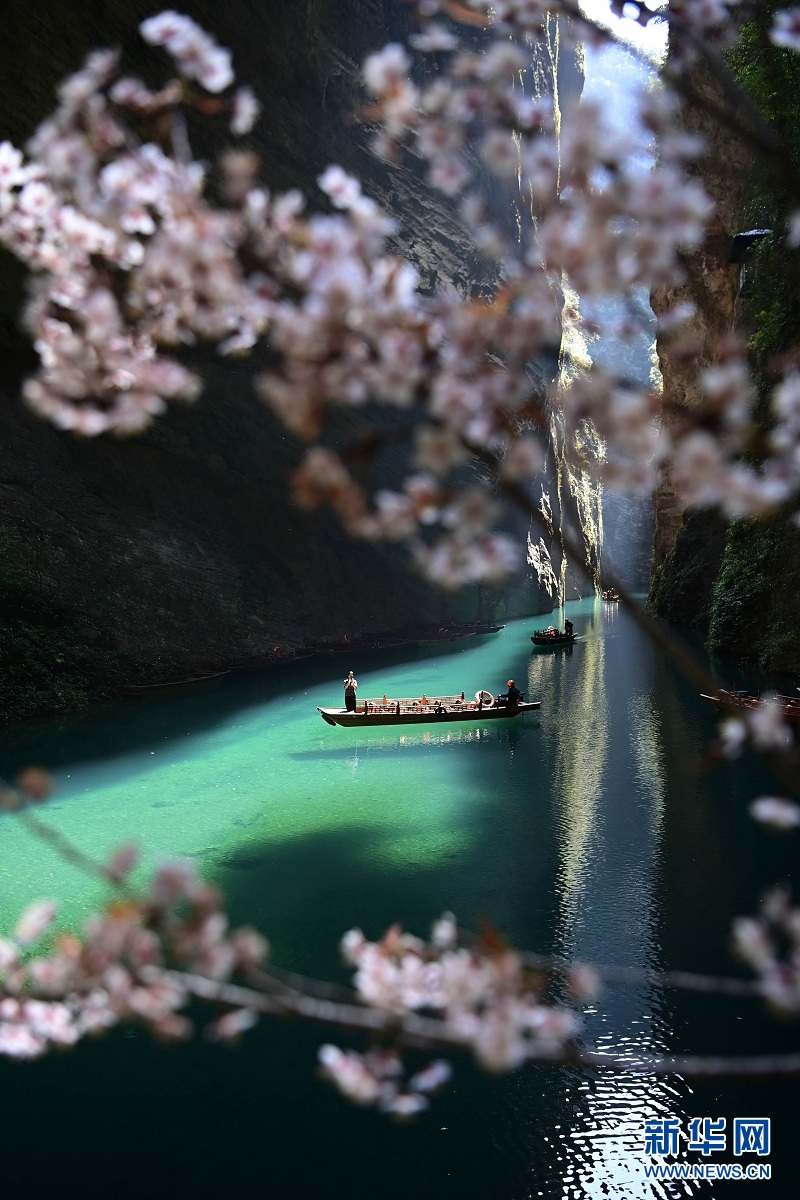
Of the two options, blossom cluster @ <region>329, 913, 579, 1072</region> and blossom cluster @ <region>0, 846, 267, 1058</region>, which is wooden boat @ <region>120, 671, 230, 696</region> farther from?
blossom cluster @ <region>329, 913, 579, 1072</region>

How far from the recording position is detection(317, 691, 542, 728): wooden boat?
18906mm

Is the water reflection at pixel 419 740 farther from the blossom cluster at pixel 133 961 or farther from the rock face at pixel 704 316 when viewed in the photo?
the rock face at pixel 704 316

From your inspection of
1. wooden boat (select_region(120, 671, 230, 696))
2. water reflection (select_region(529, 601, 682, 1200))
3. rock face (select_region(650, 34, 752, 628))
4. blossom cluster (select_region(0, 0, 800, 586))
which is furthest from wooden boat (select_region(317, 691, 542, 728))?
rock face (select_region(650, 34, 752, 628))

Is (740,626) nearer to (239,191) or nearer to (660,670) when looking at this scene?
(660,670)

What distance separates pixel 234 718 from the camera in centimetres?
2130

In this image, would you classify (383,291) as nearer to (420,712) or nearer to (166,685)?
(420,712)

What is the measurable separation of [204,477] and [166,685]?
1165 cm

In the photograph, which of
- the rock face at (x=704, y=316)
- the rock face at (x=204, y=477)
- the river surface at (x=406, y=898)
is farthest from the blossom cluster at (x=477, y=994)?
the rock face at (x=704, y=316)

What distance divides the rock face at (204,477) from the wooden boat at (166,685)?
1.84 ft

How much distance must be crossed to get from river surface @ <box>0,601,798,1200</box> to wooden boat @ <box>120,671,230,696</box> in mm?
1112

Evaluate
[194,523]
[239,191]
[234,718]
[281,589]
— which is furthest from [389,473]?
[239,191]

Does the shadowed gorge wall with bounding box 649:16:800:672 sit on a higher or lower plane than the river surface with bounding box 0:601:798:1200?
higher

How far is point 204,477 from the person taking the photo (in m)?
33.4

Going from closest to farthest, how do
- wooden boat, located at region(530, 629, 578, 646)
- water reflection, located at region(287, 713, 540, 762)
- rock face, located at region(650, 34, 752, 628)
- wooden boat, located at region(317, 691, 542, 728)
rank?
water reflection, located at region(287, 713, 540, 762)
wooden boat, located at region(317, 691, 542, 728)
rock face, located at region(650, 34, 752, 628)
wooden boat, located at region(530, 629, 578, 646)
